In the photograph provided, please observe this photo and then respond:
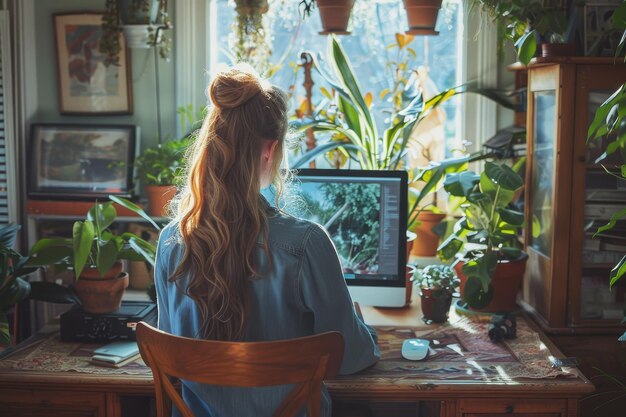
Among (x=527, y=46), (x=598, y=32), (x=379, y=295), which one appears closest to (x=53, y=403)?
(x=379, y=295)

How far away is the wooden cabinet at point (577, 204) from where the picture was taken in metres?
2.56

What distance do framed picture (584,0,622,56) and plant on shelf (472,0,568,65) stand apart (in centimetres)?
7

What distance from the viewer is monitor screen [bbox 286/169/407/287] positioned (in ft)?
8.48

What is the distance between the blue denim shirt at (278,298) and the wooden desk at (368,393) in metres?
0.27

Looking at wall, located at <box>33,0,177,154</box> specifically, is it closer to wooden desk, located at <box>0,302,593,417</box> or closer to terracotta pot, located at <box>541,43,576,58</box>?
wooden desk, located at <box>0,302,593,417</box>

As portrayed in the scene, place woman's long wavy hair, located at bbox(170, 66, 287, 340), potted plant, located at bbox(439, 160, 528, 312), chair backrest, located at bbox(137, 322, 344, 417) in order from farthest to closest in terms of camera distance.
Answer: potted plant, located at bbox(439, 160, 528, 312) → woman's long wavy hair, located at bbox(170, 66, 287, 340) → chair backrest, located at bbox(137, 322, 344, 417)

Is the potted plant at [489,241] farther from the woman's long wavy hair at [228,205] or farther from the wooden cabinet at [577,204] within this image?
the woman's long wavy hair at [228,205]

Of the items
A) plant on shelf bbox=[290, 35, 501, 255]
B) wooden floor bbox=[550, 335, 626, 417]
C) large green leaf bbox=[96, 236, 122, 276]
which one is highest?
plant on shelf bbox=[290, 35, 501, 255]

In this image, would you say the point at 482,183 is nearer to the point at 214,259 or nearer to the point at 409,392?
the point at 409,392

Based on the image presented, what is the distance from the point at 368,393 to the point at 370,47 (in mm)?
1763

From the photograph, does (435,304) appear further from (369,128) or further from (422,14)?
(422,14)

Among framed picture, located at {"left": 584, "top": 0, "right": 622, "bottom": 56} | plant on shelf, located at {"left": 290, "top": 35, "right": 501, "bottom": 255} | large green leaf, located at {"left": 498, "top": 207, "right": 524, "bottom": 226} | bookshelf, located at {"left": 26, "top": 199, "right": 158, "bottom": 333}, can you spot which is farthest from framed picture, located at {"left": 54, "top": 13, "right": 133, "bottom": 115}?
framed picture, located at {"left": 584, "top": 0, "right": 622, "bottom": 56}

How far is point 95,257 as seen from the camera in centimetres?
260

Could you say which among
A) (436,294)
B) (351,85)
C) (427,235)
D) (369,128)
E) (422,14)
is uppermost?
(422,14)
